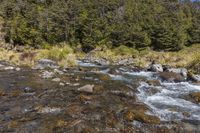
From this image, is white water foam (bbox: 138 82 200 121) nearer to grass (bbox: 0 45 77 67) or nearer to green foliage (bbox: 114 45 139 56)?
grass (bbox: 0 45 77 67)

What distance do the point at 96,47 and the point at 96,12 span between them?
1185 cm

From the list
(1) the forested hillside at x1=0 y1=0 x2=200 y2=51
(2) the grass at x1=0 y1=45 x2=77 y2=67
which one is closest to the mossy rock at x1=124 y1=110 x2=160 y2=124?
(2) the grass at x1=0 y1=45 x2=77 y2=67

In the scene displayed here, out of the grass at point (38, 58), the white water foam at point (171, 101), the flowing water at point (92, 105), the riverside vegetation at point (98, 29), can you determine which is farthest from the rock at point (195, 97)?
the riverside vegetation at point (98, 29)

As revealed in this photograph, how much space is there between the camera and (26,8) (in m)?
68.4

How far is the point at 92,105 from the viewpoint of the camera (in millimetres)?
17125

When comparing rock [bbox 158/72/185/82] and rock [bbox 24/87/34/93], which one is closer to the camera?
rock [bbox 24/87/34/93]

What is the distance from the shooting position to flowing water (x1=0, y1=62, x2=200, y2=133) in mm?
13938

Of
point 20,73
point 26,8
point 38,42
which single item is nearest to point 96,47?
point 38,42

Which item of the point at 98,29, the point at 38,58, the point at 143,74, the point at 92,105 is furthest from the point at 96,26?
the point at 92,105

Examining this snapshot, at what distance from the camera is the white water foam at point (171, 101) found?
1601cm

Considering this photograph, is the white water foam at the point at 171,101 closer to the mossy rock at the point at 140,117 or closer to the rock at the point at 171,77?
the mossy rock at the point at 140,117

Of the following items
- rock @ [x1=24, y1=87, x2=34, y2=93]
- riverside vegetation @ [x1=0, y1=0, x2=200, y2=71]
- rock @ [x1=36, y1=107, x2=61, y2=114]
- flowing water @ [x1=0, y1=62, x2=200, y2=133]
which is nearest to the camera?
flowing water @ [x1=0, y1=62, x2=200, y2=133]

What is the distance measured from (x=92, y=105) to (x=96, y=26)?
46.6m

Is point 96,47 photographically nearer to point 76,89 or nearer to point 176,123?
point 76,89
